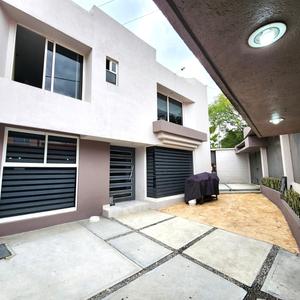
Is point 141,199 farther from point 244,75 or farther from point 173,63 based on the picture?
point 173,63

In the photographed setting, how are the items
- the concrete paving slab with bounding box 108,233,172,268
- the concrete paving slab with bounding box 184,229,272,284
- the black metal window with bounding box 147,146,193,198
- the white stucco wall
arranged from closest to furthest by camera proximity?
the concrete paving slab with bounding box 184,229,272,284 < the concrete paving slab with bounding box 108,233,172,268 < the black metal window with bounding box 147,146,193,198 < the white stucco wall

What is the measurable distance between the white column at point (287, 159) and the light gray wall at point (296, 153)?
0.26 meters

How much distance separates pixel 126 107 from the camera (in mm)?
5750

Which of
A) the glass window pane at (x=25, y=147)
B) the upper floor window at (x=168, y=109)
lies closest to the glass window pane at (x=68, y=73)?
the glass window pane at (x=25, y=147)

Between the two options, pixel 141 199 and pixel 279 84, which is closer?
pixel 279 84

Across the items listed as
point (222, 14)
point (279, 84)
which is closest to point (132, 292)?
point (222, 14)

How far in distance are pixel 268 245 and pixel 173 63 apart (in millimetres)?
8116

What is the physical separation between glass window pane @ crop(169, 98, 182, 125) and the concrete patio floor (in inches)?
219

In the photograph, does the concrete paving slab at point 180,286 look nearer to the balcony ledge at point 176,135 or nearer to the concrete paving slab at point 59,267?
the concrete paving slab at point 59,267

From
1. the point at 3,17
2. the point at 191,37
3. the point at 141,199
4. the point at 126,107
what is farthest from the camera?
the point at 141,199

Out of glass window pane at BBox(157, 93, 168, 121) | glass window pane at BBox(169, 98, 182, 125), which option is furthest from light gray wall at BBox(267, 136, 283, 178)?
glass window pane at BBox(157, 93, 168, 121)

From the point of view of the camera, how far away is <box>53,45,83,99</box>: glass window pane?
4.79 metres

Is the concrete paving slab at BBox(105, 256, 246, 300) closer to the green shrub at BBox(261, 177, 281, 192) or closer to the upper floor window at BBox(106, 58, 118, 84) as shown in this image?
the upper floor window at BBox(106, 58, 118, 84)

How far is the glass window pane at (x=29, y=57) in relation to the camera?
13.8 feet
